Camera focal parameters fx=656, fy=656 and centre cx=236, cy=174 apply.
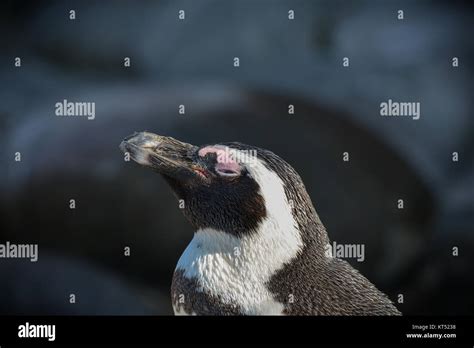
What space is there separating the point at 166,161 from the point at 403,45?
1.58 metres

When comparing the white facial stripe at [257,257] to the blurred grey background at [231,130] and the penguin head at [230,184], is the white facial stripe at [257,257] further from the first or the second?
the blurred grey background at [231,130]

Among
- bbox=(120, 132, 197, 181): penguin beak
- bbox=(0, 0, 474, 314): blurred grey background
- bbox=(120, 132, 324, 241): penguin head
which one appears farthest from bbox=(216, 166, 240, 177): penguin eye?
bbox=(0, 0, 474, 314): blurred grey background

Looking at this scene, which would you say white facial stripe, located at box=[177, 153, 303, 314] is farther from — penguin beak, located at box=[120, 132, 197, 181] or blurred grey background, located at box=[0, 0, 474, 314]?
blurred grey background, located at box=[0, 0, 474, 314]

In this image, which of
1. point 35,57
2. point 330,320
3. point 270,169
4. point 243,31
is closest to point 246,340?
point 330,320

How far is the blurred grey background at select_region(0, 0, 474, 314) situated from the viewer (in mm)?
3402

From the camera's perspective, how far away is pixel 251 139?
11.2 feet

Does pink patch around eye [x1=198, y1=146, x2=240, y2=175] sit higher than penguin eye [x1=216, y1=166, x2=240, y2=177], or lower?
higher

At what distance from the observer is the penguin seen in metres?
2.48

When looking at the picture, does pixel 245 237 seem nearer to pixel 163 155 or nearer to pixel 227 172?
pixel 227 172

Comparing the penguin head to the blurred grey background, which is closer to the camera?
the penguin head

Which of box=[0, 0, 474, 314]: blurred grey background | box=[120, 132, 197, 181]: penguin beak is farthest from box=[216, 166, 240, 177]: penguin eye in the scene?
box=[0, 0, 474, 314]: blurred grey background

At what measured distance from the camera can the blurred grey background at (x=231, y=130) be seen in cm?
340

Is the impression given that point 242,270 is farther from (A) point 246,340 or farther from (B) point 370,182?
(B) point 370,182

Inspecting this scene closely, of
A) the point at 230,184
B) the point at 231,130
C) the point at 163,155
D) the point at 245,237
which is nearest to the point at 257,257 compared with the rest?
the point at 245,237
